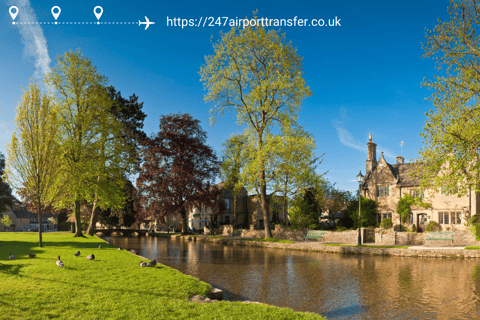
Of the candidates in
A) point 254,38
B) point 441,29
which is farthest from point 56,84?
point 441,29

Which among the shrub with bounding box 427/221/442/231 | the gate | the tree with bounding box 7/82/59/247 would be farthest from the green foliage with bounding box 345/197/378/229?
the tree with bounding box 7/82/59/247

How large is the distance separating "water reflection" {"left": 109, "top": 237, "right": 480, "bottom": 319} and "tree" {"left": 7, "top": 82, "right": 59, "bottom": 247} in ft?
31.7

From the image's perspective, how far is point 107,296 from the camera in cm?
877

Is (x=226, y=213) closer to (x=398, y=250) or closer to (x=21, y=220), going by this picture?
(x=398, y=250)

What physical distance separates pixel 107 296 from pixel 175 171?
113 ft

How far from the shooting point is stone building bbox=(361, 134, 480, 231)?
36.3 meters

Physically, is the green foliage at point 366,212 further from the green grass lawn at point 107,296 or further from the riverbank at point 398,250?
the green grass lawn at point 107,296

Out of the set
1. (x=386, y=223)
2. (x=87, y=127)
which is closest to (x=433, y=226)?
(x=386, y=223)

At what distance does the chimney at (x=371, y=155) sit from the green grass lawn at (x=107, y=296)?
40553 mm

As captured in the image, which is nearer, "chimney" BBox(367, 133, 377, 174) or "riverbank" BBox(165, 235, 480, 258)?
"riverbank" BBox(165, 235, 480, 258)

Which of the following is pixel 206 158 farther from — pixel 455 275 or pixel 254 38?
pixel 455 275

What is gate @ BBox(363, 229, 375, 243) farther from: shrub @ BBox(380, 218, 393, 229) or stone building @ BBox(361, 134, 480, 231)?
stone building @ BBox(361, 134, 480, 231)

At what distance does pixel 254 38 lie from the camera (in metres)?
32.9

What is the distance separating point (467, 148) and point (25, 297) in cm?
1995
